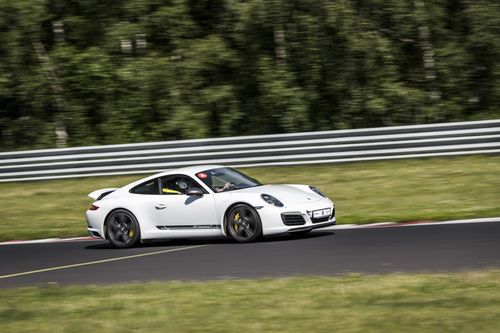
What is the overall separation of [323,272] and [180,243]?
441 centimetres

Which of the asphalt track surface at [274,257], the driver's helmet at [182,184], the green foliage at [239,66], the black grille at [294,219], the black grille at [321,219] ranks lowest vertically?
the asphalt track surface at [274,257]

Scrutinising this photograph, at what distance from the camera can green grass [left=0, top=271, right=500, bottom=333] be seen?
23.6ft

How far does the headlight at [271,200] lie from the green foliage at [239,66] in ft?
33.9

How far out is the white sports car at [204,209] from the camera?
1273 cm

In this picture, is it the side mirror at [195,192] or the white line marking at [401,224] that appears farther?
the white line marking at [401,224]

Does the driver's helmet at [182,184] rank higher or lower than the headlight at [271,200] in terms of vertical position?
higher

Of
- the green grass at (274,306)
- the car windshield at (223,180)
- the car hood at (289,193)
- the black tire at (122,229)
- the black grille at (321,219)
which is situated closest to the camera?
the green grass at (274,306)

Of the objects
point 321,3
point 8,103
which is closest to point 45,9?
point 8,103

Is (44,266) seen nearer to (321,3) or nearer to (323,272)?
(323,272)

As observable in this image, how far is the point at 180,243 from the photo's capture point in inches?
551

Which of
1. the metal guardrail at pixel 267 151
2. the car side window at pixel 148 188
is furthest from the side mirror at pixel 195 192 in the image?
the metal guardrail at pixel 267 151

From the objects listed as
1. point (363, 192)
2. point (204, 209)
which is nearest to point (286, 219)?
point (204, 209)

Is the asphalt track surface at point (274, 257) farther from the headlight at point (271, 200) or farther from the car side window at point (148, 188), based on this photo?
the car side window at point (148, 188)

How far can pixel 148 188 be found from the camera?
549 inches
